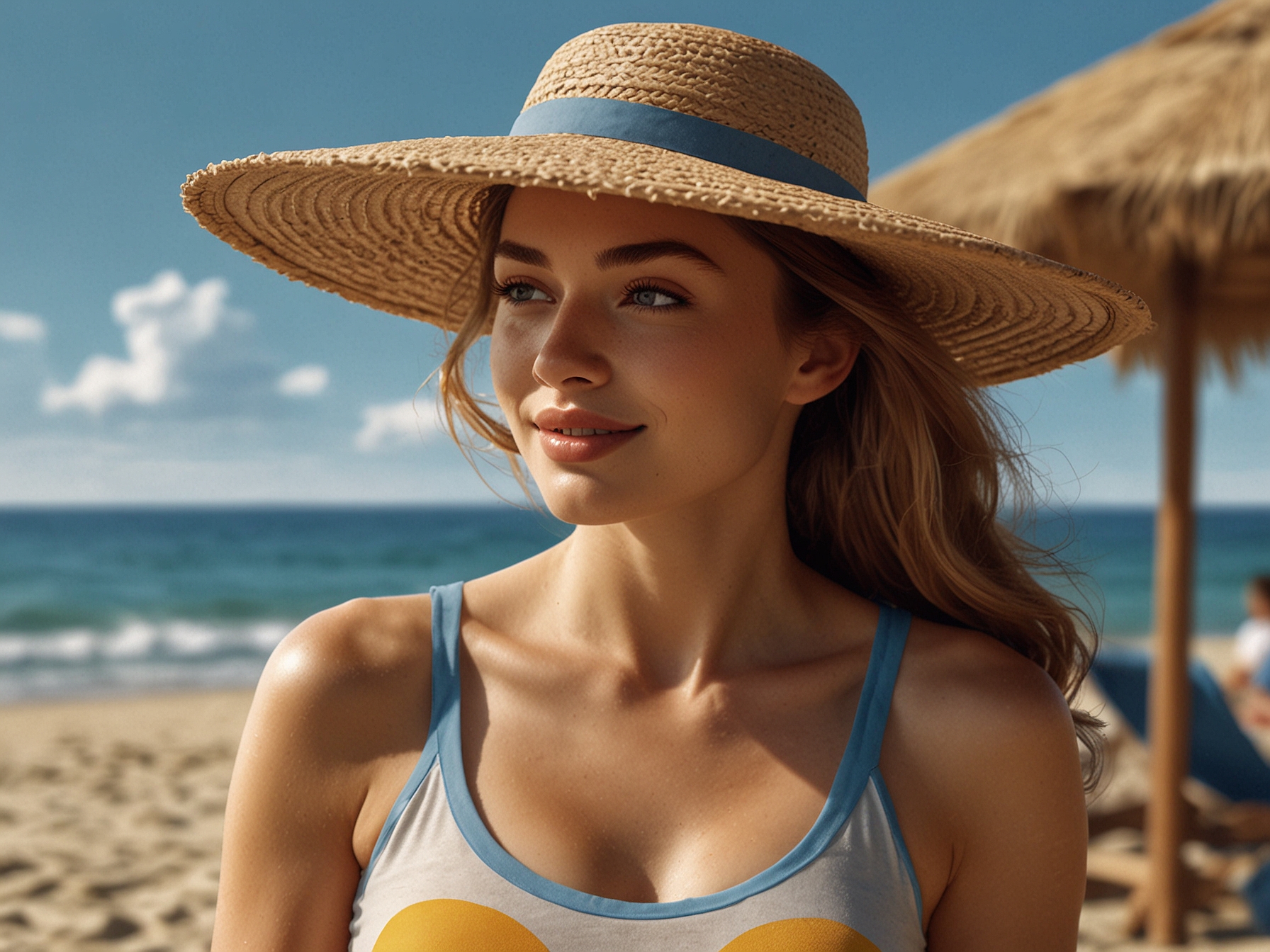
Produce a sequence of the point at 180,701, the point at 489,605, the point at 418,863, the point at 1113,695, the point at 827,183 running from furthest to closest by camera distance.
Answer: the point at 180,701 < the point at 1113,695 < the point at 489,605 < the point at 827,183 < the point at 418,863

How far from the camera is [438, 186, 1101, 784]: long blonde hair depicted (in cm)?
151

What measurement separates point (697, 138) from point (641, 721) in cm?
73

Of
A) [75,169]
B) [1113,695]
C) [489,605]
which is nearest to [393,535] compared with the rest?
[75,169]

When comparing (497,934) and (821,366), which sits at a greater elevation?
(821,366)

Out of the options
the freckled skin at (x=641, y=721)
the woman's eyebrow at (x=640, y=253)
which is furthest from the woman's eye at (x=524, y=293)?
the woman's eyebrow at (x=640, y=253)

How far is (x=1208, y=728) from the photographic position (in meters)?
4.20

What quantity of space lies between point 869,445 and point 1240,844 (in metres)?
3.67

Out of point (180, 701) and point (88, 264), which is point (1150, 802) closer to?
point (180, 701)

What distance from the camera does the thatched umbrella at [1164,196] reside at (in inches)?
135

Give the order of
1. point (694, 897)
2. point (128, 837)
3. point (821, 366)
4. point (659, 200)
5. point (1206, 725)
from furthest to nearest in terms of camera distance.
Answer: point (128, 837) < point (1206, 725) < point (821, 366) < point (694, 897) < point (659, 200)

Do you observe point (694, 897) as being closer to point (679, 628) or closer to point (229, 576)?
point (679, 628)

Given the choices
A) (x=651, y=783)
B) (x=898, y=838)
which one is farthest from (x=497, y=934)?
(x=898, y=838)

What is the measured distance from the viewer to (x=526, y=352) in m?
1.29

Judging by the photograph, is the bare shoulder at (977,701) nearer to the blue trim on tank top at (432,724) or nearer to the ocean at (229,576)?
the ocean at (229,576)
